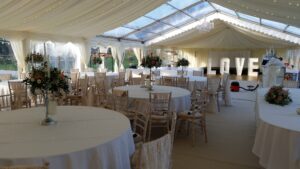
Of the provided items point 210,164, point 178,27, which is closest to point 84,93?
point 210,164

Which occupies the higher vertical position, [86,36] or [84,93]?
[86,36]

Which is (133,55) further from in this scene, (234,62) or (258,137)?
(258,137)

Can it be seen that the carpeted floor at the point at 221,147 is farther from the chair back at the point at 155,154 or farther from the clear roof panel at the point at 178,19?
the clear roof panel at the point at 178,19

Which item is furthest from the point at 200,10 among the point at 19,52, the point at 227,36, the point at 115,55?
the point at 19,52

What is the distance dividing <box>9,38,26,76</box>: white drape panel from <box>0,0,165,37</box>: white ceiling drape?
0.47 meters

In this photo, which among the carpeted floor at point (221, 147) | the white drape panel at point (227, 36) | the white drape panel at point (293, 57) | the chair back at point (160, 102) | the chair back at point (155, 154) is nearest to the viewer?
the chair back at point (155, 154)

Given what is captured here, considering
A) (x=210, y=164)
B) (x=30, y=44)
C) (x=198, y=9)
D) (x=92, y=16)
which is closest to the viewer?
(x=210, y=164)

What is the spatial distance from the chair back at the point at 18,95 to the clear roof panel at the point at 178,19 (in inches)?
356

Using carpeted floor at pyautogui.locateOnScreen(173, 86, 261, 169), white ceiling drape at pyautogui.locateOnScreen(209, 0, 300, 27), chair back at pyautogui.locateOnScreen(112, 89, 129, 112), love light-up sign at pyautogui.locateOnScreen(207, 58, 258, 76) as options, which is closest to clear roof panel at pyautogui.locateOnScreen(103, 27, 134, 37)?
white ceiling drape at pyautogui.locateOnScreen(209, 0, 300, 27)

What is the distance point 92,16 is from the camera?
8.73m

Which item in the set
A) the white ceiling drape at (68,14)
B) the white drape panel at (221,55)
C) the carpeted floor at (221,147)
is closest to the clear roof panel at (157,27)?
the white ceiling drape at (68,14)

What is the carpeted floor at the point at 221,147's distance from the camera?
12.7 ft

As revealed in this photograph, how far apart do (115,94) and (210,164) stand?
2200 mm

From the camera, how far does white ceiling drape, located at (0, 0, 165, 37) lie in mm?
6727
